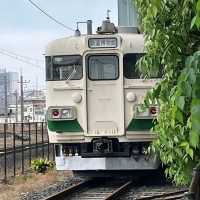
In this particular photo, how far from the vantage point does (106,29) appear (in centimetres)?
1260

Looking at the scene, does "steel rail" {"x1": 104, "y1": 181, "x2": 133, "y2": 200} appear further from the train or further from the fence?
the fence

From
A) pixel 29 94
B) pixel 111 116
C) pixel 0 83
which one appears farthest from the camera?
pixel 0 83

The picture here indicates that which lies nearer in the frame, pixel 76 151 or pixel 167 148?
pixel 167 148

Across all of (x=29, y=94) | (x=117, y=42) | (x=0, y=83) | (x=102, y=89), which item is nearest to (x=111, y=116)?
(x=102, y=89)

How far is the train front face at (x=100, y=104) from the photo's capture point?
1208 cm

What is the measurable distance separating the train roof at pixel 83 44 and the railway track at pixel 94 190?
2.77 metres

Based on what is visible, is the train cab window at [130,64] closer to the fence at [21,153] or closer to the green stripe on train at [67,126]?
the green stripe on train at [67,126]

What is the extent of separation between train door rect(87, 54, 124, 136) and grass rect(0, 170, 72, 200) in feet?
6.19

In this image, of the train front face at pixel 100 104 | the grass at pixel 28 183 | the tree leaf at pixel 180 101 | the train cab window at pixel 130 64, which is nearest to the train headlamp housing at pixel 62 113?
the train front face at pixel 100 104

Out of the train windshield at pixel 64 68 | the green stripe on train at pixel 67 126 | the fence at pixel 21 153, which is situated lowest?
the fence at pixel 21 153

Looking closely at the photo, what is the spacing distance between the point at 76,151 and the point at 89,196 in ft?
5.11

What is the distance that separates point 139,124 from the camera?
12031 millimetres

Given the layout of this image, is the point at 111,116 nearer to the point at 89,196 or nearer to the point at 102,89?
the point at 102,89

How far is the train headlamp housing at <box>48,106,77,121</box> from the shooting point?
40.0 feet
